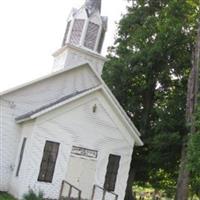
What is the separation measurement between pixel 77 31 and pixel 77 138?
25.4 ft

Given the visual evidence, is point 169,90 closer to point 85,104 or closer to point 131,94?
point 131,94

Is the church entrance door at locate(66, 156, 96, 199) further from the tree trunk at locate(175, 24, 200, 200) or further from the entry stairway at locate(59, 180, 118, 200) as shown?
the tree trunk at locate(175, 24, 200, 200)

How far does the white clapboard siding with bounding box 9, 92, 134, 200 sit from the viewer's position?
20.7 m

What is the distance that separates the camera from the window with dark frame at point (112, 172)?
2255 centimetres

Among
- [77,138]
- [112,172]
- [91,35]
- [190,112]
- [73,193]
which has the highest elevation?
[91,35]

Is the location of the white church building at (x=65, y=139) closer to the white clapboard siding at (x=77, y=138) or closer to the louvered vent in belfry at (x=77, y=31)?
the white clapboard siding at (x=77, y=138)

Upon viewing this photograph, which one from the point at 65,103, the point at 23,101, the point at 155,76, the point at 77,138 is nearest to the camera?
the point at 65,103

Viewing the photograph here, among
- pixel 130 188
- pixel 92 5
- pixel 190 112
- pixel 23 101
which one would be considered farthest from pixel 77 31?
pixel 130 188

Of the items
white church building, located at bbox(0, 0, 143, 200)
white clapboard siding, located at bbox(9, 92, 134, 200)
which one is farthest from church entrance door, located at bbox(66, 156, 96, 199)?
white clapboard siding, located at bbox(9, 92, 134, 200)

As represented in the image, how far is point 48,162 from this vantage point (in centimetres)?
2103

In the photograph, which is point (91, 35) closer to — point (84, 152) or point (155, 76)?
point (155, 76)

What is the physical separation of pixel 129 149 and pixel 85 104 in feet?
11.5

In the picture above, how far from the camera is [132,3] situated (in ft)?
105

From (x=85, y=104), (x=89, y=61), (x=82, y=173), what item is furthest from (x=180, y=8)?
(x=82, y=173)
